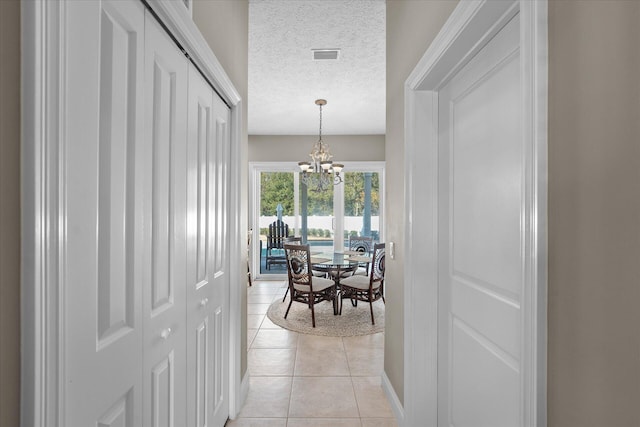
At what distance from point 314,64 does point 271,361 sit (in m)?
3.04

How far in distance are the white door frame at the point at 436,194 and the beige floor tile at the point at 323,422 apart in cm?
35

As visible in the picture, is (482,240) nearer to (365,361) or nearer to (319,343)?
(365,361)

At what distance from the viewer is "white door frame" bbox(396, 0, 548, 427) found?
84 centimetres

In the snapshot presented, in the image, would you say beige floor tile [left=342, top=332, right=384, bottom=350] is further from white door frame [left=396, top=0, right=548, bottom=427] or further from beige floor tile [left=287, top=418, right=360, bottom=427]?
white door frame [left=396, top=0, right=548, bottom=427]

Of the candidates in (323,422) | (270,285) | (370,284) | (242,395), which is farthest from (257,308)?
(323,422)

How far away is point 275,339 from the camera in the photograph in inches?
139

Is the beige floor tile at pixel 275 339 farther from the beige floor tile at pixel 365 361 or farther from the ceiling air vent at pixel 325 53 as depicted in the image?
the ceiling air vent at pixel 325 53

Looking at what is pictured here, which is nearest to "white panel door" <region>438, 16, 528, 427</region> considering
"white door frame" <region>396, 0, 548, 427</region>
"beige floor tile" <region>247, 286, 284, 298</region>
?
"white door frame" <region>396, 0, 548, 427</region>

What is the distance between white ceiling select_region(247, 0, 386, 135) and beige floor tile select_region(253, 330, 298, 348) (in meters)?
2.94
